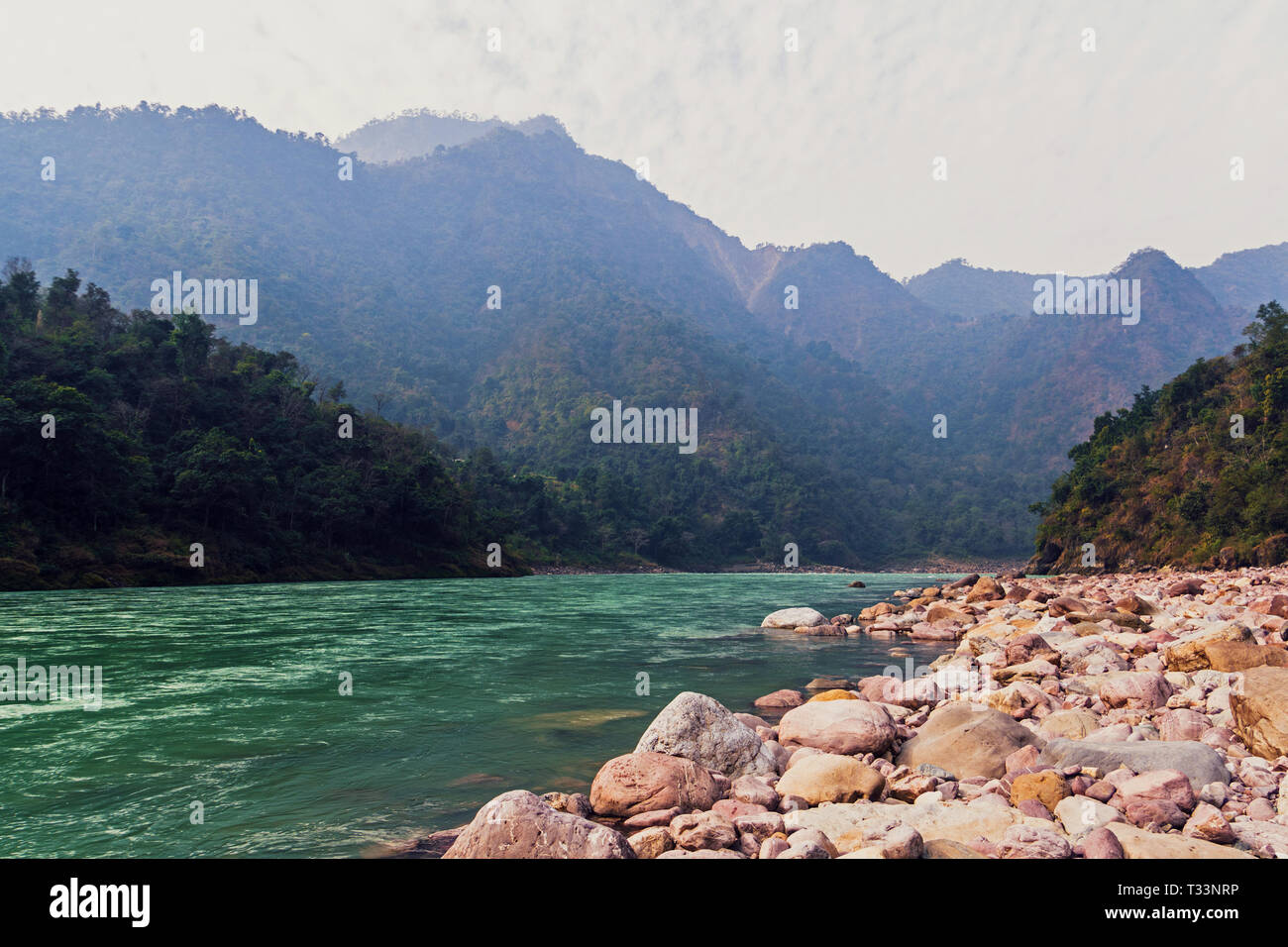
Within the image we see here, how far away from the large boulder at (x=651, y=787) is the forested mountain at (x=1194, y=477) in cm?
3690

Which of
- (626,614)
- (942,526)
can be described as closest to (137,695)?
(626,614)

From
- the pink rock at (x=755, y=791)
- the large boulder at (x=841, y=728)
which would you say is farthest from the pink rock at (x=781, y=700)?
the pink rock at (x=755, y=791)

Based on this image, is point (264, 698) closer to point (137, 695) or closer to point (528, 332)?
point (137, 695)

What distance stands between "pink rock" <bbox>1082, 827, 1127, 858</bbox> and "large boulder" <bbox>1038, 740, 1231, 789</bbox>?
6.40ft

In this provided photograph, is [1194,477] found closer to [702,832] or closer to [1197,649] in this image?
[1197,649]

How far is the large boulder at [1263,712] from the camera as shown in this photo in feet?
22.6

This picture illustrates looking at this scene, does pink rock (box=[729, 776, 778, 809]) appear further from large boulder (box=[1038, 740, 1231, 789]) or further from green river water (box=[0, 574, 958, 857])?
large boulder (box=[1038, 740, 1231, 789])

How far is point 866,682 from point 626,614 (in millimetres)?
17643

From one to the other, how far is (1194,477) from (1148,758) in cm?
4396

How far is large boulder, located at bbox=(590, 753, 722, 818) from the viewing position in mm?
6609

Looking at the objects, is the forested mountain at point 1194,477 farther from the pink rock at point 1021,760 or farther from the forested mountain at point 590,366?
the forested mountain at point 590,366

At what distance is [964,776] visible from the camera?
7.54 metres

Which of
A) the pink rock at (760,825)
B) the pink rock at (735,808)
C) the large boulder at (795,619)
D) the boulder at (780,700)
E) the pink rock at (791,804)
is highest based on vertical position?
the pink rock at (760,825)

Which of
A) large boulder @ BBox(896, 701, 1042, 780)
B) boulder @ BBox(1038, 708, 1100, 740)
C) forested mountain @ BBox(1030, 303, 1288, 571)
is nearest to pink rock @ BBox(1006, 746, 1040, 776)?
large boulder @ BBox(896, 701, 1042, 780)
